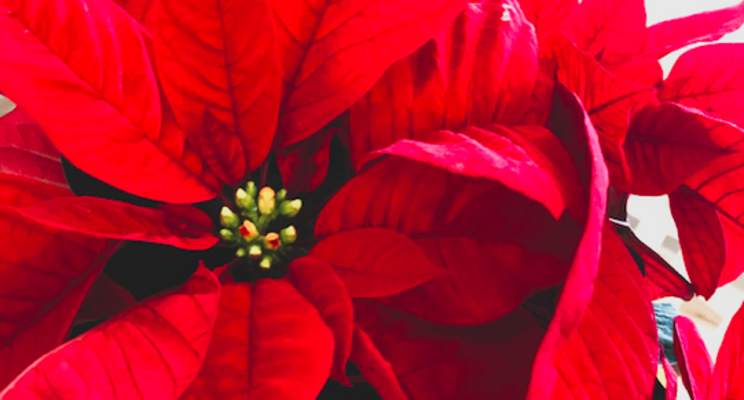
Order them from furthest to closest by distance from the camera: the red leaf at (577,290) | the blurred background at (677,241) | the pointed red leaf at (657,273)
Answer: the blurred background at (677,241)
the pointed red leaf at (657,273)
the red leaf at (577,290)

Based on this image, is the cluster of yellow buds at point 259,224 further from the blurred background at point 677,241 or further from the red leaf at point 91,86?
the blurred background at point 677,241

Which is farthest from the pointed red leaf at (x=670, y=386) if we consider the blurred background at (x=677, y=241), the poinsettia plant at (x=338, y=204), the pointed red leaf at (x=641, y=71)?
the blurred background at (x=677, y=241)

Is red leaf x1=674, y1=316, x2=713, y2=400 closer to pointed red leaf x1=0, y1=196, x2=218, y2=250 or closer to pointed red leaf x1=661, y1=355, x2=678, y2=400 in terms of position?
pointed red leaf x1=661, y1=355, x2=678, y2=400

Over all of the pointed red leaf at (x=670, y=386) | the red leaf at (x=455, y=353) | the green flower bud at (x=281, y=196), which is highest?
the green flower bud at (x=281, y=196)

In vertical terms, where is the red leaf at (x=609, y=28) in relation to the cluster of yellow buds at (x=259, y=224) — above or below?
above

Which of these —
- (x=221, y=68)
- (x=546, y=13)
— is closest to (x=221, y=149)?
(x=221, y=68)

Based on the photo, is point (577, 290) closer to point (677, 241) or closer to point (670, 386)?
point (670, 386)

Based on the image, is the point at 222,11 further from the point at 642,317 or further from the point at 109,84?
the point at 642,317
